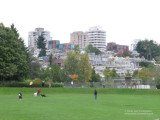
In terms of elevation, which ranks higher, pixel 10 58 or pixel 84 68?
pixel 84 68

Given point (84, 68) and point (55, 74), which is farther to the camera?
point (55, 74)

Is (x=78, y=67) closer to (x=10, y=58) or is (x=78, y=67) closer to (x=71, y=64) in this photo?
(x=71, y=64)

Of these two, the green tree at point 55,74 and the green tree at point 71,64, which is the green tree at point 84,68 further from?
the green tree at point 55,74

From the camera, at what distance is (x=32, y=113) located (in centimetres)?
3112

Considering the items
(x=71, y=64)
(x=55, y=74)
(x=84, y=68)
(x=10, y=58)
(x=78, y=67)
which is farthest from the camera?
(x=55, y=74)

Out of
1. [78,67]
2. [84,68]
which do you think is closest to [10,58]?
[78,67]

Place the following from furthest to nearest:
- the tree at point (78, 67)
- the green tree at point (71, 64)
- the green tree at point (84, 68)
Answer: the green tree at point (84, 68)
the tree at point (78, 67)
the green tree at point (71, 64)

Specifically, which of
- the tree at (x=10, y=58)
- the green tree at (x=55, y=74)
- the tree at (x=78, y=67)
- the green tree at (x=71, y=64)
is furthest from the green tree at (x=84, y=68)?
the tree at (x=10, y=58)

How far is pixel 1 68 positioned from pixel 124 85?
2918 centimetres

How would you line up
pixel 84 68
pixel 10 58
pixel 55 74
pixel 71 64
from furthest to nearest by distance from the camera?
pixel 55 74 < pixel 84 68 < pixel 71 64 < pixel 10 58

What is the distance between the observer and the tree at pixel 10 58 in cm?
7250

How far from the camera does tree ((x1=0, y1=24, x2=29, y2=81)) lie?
72.5 m

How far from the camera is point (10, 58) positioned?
73750 millimetres

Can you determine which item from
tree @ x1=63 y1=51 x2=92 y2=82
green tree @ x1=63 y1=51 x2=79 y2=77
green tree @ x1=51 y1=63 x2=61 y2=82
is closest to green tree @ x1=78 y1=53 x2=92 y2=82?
tree @ x1=63 y1=51 x2=92 y2=82
